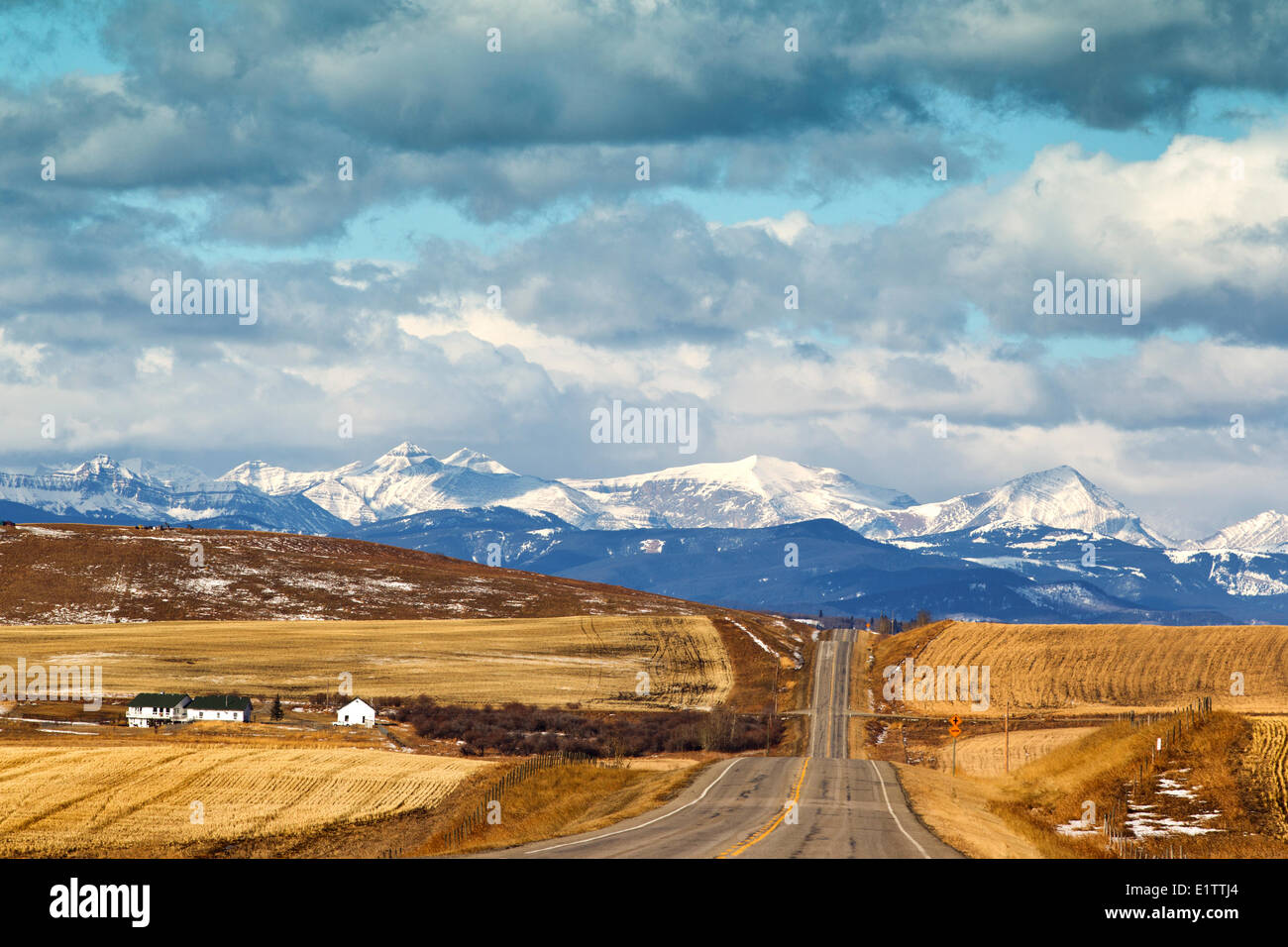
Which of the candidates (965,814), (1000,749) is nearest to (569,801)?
(965,814)

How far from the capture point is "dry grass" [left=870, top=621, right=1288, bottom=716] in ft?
433

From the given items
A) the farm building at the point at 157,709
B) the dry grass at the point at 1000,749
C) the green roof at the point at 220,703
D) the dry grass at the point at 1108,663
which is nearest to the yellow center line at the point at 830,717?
the dry grass at the point at 1108,663

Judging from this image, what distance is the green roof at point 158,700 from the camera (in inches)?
4390

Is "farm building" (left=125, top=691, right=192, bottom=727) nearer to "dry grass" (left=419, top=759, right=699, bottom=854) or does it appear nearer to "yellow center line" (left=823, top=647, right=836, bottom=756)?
"dry grass" (left=419, top=759, right=699, bottom=854)

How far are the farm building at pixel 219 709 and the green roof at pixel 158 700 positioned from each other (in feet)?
4.53

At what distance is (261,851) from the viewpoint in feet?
162

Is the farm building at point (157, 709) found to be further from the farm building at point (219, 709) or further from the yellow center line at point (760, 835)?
the yellow center line at point (760, 835)

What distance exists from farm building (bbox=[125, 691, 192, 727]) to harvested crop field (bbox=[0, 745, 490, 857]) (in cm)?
2712

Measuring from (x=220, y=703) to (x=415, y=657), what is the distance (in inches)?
1503

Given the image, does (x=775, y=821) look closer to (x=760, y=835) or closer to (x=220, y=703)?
(x=760, y=835)

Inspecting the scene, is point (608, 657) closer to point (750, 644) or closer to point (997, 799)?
point (750, 644)
